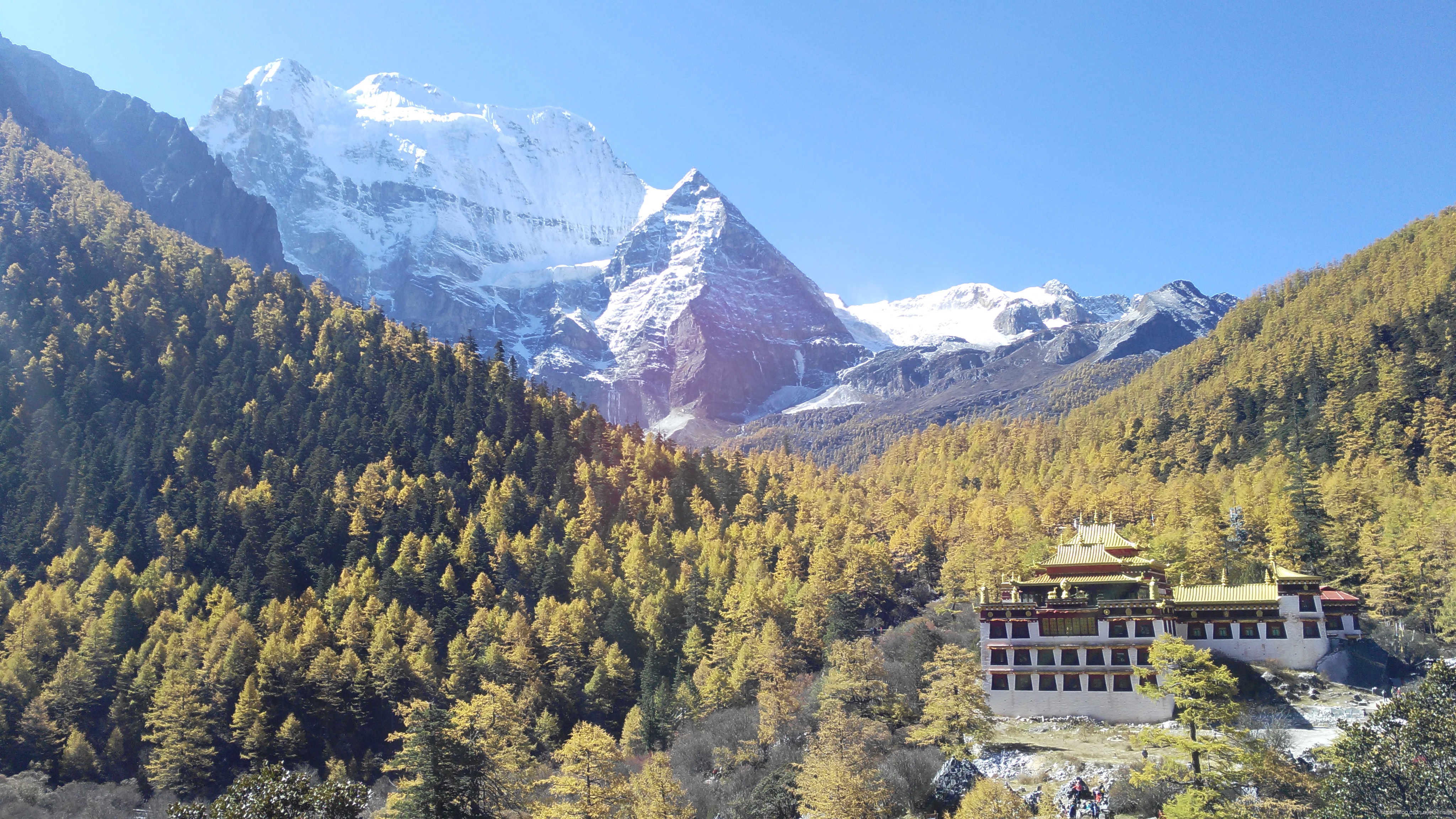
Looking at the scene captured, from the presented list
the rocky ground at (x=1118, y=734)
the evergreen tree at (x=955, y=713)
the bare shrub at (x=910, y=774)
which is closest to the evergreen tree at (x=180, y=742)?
the bare shrub at (x=910, y=774)

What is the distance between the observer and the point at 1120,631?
65312 mm

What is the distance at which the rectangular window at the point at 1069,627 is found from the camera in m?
65.8

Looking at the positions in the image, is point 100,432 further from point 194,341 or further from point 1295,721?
point 1295,721

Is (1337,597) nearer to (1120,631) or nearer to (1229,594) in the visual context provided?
(1229,594)

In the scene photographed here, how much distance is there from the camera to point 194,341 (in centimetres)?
16200

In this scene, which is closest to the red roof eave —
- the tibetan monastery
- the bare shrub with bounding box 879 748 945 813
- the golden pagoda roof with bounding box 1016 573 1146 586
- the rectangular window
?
the tibetan monastery

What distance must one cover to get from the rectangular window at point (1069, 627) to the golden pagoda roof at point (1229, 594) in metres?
6.68

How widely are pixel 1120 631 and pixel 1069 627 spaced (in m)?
3.27

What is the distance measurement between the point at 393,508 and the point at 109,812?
54.9 meters

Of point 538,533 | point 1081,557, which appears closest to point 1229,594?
point 1081,557

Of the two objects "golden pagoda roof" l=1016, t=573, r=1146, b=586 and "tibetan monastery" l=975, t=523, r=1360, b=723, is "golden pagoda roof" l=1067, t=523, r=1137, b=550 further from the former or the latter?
"tibetan monastery" l=975, t=523, r=1360, b=723

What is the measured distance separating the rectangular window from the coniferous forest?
6180 mm

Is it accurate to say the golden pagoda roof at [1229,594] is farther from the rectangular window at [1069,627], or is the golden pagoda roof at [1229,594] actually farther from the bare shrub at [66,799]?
the bare shrub at [66,799]

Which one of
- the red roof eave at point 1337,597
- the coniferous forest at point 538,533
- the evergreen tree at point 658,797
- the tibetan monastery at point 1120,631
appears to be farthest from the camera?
the coniferous forest at point 538,533
